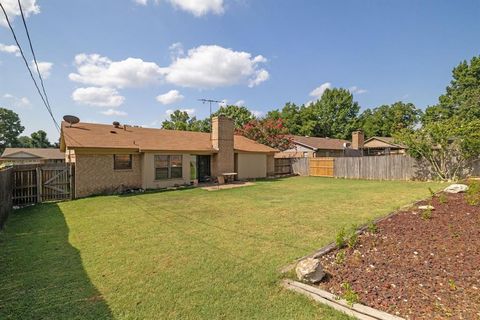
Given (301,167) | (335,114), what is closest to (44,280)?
(301,167)

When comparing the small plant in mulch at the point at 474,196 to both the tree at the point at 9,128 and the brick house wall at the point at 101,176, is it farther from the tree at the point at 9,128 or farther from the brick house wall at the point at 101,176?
the tree at the point at 9,128

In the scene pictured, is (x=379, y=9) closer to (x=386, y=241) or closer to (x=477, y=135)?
(x=477, y=135)

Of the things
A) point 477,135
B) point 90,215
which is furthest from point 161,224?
point 477,135

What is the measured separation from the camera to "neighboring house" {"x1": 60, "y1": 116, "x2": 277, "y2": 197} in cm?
1248

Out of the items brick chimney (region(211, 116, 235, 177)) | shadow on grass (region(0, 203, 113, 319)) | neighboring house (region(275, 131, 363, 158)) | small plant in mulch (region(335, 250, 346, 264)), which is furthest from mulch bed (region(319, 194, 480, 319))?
neighboring house (region(275, 131, 363, 158))

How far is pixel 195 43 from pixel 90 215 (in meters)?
10.1

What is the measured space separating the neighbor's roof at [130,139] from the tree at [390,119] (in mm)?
37491

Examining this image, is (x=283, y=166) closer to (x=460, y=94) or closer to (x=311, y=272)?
(x=311, y=272)

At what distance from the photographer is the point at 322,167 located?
21.9 m

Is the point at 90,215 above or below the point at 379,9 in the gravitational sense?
below

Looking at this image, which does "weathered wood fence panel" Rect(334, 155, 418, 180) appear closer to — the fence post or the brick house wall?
the brick house wall

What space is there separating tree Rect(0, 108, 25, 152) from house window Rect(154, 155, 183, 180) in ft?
258

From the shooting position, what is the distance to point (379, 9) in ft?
36.7

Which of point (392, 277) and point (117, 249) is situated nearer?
point (392, 277)
